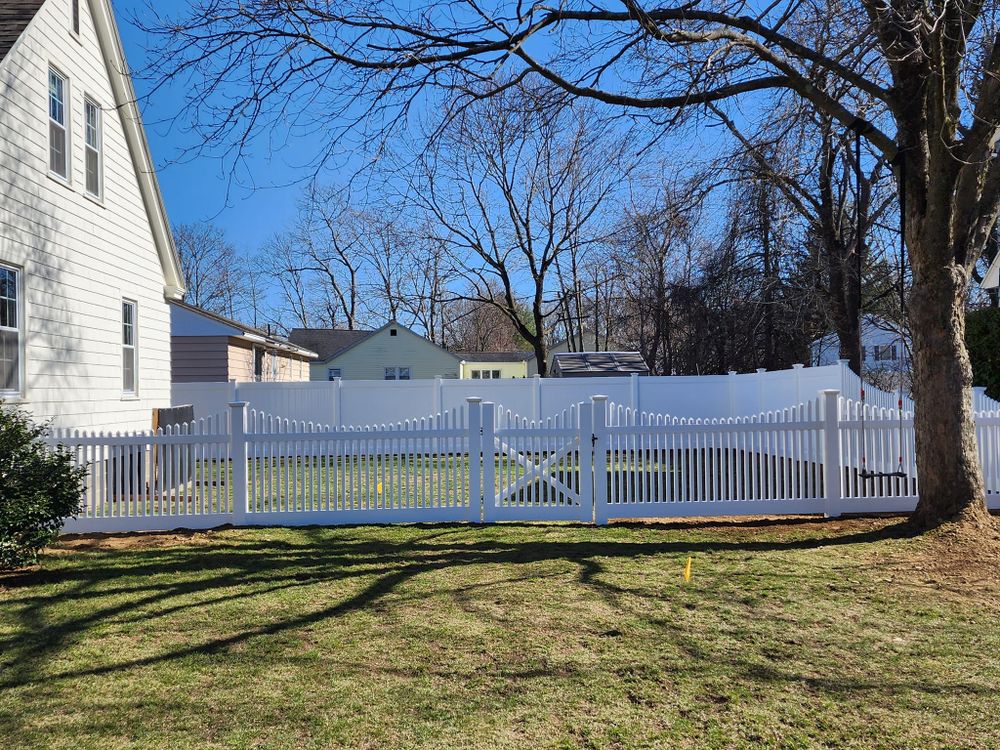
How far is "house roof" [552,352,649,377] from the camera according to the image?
2195 cm

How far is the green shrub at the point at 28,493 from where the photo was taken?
5.87 meters

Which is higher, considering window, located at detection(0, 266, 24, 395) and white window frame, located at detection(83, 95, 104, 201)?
white window frame, located at detection(83, 95, 104, 201)

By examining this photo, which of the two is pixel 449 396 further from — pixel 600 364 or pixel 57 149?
pixel 57 149

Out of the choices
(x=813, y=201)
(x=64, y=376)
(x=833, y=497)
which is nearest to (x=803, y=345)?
(x=813, y=201)

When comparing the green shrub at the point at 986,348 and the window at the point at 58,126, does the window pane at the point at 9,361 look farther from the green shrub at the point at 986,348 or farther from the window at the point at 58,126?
the green shrub at the point at 986,348

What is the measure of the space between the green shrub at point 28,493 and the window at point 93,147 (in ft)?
16.0

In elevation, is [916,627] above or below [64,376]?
below

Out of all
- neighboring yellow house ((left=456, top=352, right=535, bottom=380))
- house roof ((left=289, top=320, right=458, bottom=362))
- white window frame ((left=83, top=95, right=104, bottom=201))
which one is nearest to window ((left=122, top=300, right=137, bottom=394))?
white window frame ((left=83, top=95, right=104, bottom=201))

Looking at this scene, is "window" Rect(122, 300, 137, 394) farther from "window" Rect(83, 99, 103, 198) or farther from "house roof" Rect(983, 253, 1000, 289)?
"house roof" Rect(983, 253, 1000, 289)

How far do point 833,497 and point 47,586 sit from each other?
8.02 meters

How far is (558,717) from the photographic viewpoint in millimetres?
3250

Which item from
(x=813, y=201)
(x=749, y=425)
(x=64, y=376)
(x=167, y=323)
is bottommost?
(x=749, y=425)

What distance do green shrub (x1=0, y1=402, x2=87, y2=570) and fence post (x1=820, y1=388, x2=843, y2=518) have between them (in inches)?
315

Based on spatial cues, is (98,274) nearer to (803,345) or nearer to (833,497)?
(833,497)
